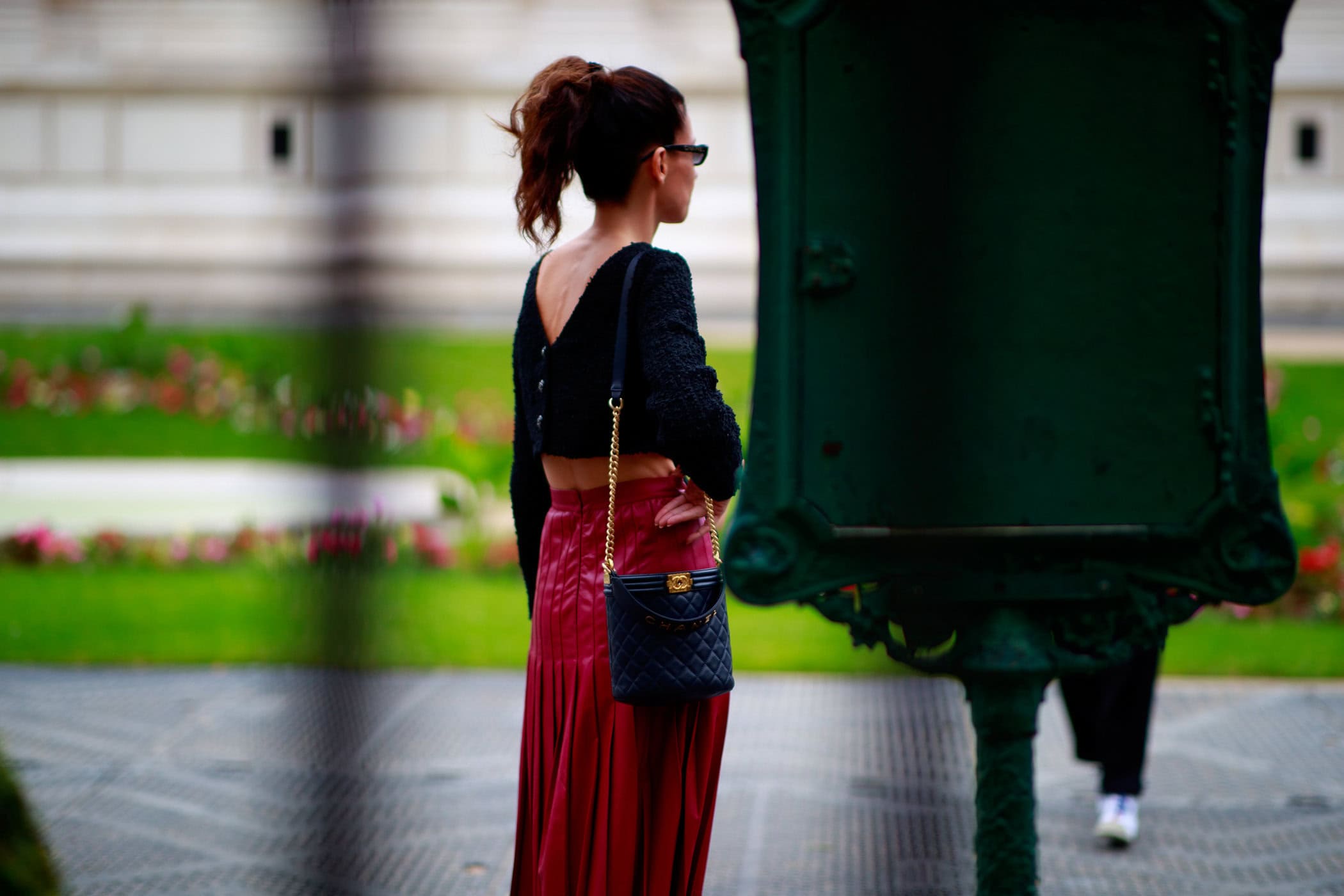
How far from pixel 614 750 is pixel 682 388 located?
0.65 meters

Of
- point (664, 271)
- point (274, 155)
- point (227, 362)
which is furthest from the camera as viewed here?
point (274, 155)

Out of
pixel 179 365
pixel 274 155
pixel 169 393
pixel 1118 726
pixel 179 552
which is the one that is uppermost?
pixel 274 155

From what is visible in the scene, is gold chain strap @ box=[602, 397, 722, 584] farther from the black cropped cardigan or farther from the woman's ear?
the woman's ear

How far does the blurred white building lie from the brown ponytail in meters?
11.3

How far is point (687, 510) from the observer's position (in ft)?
8.38

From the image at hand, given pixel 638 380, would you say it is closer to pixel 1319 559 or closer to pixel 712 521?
pixel 712 521

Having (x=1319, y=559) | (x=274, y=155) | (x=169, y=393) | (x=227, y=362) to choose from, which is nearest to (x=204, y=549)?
(x=227, y=362)

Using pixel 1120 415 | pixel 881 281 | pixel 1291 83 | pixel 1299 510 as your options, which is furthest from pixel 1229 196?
pixel 1291 83

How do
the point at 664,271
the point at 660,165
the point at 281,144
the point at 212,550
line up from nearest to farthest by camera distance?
the point at 664,271 → the point at 660,165 → the point at 212,550 → the point at 281,144

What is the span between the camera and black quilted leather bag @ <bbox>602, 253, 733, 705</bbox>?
7.95 feet

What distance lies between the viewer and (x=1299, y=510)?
7.12 metres

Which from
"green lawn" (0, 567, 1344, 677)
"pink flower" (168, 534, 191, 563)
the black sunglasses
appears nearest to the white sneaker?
"green lawn" (0, 567, 1344, 677)

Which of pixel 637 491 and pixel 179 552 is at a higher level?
pixel 637 491

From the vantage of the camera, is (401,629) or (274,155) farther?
(274,155)
